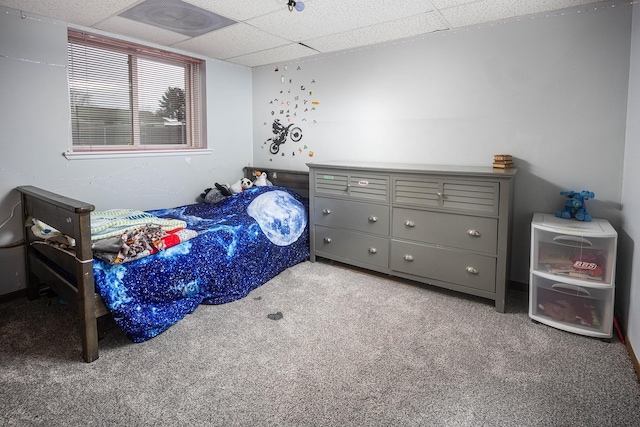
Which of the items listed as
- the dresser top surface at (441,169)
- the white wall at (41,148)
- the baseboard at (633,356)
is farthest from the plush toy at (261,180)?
the baseboard at (633,356)

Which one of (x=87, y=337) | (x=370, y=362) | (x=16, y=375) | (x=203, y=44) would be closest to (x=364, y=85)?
(x=203, y=44)

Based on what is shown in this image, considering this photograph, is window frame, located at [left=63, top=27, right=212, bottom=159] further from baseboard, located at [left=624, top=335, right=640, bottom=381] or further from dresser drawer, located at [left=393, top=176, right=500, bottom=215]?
baseboard, located at [left=624, top=335, right=640, bottom=381]

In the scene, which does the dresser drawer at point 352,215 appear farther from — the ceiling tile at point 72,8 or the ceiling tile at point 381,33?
the ceiling tile at point 72,8

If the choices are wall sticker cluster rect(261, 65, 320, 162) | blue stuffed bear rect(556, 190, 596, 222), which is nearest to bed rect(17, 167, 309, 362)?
wall sticker cluster rect(261, 65, 320, 162)

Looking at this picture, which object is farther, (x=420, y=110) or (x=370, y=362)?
(x=420, y=110)

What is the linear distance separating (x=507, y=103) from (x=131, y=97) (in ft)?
10.5

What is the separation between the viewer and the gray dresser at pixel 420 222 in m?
2.66

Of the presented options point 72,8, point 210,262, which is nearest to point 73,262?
point 210,262

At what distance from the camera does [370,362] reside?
6.83 feet

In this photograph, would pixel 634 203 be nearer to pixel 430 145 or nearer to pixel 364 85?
pixel 430 145

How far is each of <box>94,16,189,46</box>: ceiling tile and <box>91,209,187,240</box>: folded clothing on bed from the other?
1.45 metres

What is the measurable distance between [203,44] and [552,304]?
348 cm

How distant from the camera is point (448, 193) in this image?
282 centimetres

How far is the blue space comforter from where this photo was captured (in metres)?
2.25
